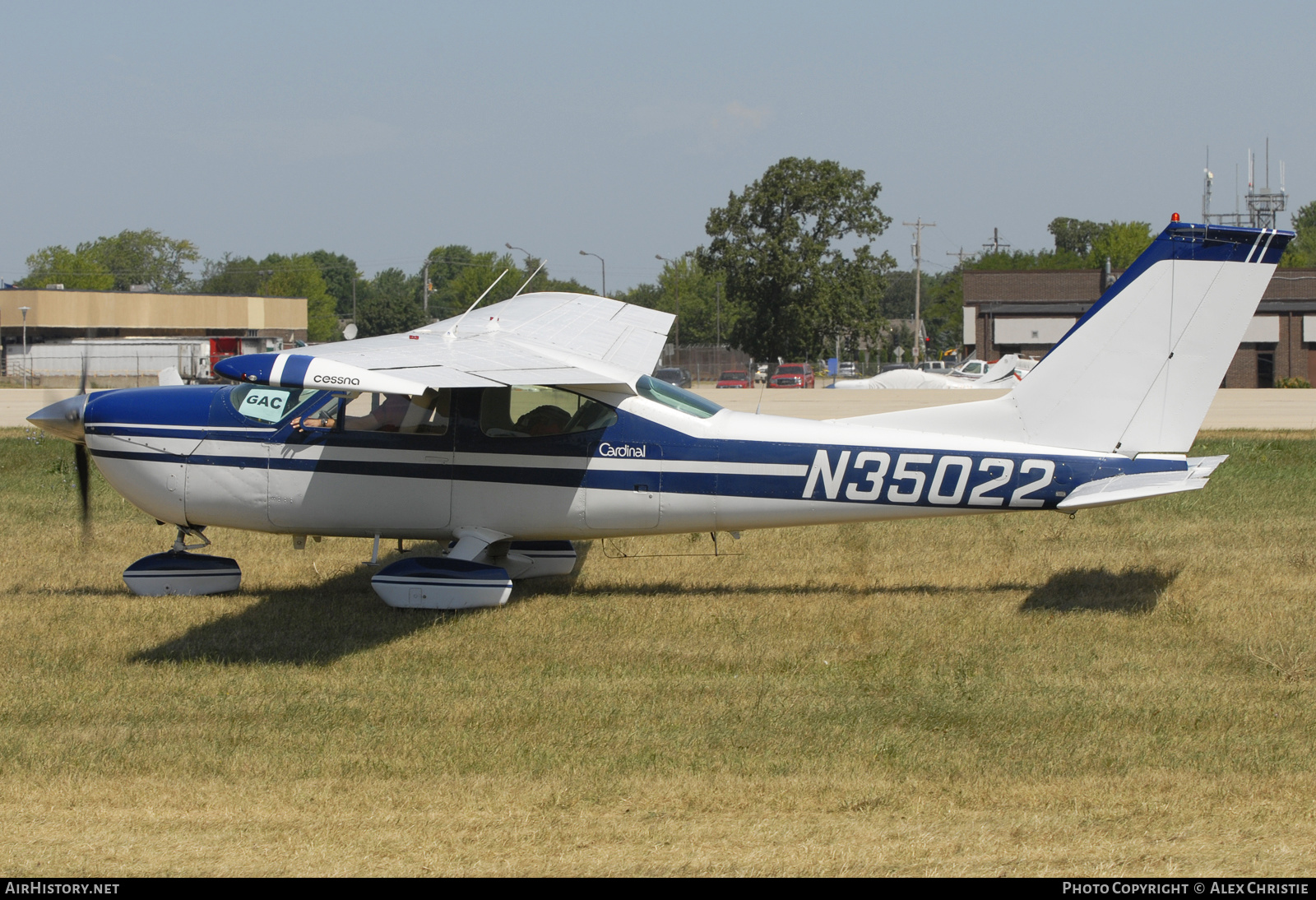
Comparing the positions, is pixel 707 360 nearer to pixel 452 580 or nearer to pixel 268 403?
pixel 268 403

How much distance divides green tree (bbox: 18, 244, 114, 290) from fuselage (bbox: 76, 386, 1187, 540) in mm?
101226

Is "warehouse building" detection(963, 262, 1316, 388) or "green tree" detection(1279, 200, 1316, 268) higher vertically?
"green tree" detection(1279, 200, 1316, 268)

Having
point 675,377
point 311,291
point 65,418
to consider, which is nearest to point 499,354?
point 65,418

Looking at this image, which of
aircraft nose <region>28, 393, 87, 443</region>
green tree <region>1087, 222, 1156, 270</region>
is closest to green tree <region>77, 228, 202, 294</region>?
green tree <region>1087, 222, 1156, 270</region>

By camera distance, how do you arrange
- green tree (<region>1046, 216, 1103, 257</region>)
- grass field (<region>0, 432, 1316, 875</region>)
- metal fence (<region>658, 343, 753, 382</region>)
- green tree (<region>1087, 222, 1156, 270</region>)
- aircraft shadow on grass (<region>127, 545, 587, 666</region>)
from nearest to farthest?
grass field (<region>0, 432, 1316, 875</region>), aircraft shadow on grass (<region>127, 545, 587, 666</region>), metal fence (<region>658, 343, 753, 382</region>), green tree (<region>1087, 222, 1156, 270</region>), green tree (<region>1046, 216, 1103, 257</region>)

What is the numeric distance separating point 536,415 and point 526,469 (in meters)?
0.43

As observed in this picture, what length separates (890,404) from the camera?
32438 mm

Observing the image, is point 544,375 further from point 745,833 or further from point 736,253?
point 736,253

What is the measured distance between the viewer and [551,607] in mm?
9305

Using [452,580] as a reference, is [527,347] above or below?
above

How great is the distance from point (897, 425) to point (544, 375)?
293 centimetres

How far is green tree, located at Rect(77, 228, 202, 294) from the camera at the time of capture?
459 feet

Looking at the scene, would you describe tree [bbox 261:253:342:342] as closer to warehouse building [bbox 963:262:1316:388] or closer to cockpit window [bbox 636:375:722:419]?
warehouse building [bbox 963:262:1316:388]
